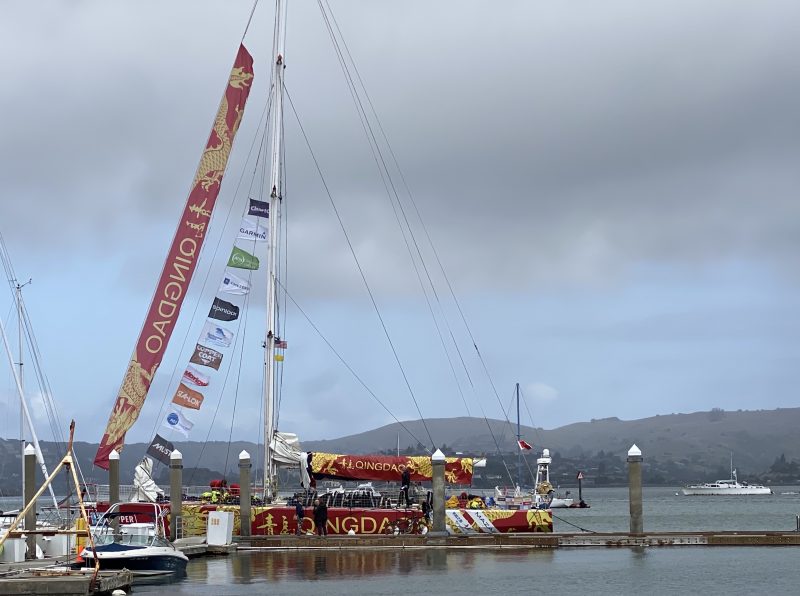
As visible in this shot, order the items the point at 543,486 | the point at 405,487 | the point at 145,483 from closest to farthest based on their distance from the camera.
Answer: the point at 405,487 < the point at 145,483 < the point at 543,486

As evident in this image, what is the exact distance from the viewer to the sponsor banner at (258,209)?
149 feet

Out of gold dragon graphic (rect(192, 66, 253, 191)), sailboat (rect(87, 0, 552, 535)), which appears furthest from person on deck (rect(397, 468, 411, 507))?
gold dragon graphic (rect(192, 66, 253, 191))

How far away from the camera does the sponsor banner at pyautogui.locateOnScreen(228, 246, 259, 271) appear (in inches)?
1791

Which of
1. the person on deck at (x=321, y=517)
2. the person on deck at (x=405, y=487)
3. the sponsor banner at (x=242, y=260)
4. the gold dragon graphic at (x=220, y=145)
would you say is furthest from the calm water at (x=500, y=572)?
the gold dragon graphic at (x=220, y=145)

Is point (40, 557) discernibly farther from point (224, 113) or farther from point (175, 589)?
point (224, 113)

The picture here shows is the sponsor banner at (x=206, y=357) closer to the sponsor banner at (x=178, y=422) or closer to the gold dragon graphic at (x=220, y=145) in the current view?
the sponsor banner at (x=178, y=422)

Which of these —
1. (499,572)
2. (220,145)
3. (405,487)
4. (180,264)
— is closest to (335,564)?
(499,572)

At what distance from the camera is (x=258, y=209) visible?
45562mm

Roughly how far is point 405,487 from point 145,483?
361 inches

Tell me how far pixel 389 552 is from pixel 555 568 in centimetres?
614

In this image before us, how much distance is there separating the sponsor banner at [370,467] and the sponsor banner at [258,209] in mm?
8789

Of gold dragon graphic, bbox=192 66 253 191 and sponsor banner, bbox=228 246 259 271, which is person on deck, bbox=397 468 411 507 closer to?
sponsor banner, bbox=228 246 259 271

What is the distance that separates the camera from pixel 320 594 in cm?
3209

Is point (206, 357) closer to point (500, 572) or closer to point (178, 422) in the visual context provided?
point (178, 422)
